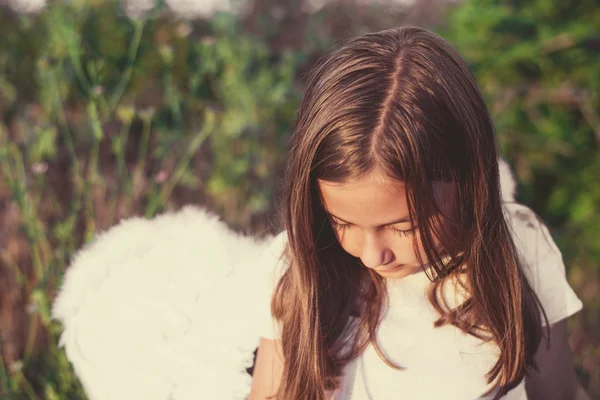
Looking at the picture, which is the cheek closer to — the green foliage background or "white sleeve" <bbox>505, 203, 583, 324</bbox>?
"white sleeve" <bbox>505, 203, 583, 324</bbox>

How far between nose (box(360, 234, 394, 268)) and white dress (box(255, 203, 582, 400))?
0.26 metres

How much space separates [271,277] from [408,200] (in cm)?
42

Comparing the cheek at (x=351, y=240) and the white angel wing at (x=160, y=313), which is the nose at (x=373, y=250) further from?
the white angel wing at (x=160, y=313)

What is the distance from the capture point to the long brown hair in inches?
39.8

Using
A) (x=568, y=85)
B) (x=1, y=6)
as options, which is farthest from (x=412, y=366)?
(x=1, y=6)

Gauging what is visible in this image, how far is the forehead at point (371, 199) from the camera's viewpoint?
3.29 ft

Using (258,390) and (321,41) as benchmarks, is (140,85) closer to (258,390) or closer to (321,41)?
(321,41)

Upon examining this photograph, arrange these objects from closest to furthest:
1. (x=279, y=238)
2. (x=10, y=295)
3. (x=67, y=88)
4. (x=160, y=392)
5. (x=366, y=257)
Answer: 1. (x=366, y=257)
2. (x=160, y=392)
3. (x=279, y=238)
4. (x=10, y=295)
5. (x=67, y=88)

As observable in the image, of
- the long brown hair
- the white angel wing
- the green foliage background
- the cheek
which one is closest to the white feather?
the white angel wing

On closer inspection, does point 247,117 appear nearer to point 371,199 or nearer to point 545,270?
point 545,270

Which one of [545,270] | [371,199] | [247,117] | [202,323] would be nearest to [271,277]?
[202,323]

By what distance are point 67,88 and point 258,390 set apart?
1654 millimetres

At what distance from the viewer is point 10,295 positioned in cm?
219

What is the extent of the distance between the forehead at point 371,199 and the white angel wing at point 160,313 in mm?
379
